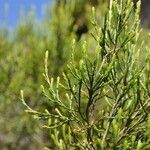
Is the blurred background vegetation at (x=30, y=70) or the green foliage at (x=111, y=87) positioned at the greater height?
the blurred background vegetation at (x=30, y=70)

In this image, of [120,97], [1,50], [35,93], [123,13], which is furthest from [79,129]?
[1,50]

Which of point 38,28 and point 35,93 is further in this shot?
point 38,28

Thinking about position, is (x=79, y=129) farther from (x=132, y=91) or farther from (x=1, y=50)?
(x=1, y=50)

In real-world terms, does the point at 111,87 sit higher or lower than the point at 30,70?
lower

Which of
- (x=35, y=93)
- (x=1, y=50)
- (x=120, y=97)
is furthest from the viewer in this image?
(x=1, y=50)

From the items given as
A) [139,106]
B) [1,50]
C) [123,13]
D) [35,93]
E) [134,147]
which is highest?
[1,50]

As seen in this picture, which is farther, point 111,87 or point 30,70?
point 30,70

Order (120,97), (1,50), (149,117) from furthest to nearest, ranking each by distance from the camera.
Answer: (1,50), (120,97), (149,117)

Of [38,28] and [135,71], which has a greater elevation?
[38,28]

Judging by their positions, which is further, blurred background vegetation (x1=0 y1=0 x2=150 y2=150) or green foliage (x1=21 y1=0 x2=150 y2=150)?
blurred background vegetation (x1=0 y1=0 x2=150 y2=150)

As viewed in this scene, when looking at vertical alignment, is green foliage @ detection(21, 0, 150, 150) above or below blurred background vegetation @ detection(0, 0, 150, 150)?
below

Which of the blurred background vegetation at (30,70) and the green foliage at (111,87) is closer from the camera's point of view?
the green foliage at (111,87)
